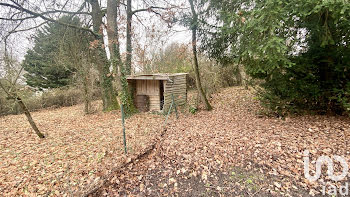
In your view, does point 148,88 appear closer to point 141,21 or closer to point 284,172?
point 141,21

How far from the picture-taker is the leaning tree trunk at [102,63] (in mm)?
7660

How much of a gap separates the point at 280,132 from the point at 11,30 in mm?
9097

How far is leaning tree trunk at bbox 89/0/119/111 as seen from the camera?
302 inches

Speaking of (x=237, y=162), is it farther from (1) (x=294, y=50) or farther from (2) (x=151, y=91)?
(2) (x=151, y=91)

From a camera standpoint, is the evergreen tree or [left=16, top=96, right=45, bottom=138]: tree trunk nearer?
the evergreen tree

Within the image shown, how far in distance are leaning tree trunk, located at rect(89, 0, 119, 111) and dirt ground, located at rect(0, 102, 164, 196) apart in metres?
2.66

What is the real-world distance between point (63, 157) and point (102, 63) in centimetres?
539

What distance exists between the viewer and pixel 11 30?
519 cm

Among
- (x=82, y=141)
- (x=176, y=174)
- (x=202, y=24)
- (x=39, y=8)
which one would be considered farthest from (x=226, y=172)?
(x=39, y=8)

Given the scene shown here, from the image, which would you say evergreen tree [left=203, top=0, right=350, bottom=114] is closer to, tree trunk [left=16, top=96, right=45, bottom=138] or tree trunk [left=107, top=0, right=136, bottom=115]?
tree trunk [left=107, top=0, right=136, bottom=115]

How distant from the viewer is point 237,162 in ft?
10.3

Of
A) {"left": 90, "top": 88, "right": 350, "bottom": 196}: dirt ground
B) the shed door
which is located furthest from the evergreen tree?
the shed door

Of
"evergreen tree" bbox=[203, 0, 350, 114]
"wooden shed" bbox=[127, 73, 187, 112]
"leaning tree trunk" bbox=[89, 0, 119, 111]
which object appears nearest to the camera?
"evergreen tree" bbox=[203, 0, 350, 114]

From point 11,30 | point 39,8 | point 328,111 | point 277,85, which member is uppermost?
point 39,8
